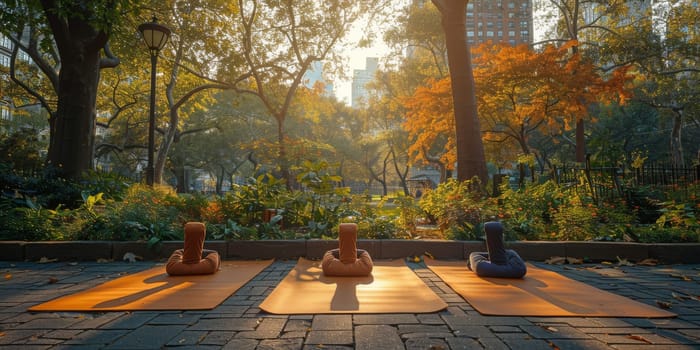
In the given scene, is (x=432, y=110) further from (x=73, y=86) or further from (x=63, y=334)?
(x=63, y=334)

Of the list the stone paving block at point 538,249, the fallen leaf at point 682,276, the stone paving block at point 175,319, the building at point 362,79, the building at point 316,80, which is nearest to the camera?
the stone paving block at point 175,319

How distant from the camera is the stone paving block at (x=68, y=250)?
5980mm

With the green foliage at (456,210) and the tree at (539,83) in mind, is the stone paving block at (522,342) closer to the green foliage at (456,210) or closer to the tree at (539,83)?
the green foliage at (456,210)

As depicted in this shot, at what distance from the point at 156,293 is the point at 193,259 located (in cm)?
109

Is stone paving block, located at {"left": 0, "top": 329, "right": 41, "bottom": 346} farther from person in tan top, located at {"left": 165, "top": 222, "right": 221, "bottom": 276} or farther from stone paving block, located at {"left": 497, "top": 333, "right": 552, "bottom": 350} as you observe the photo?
stone paving block, located at {"left": 497, "top": 333, "right": 552, "bottom": 350}

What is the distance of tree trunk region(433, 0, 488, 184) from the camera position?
9336 millimetres

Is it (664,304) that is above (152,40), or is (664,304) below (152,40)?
below

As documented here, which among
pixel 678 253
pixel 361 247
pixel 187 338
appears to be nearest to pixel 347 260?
pixel 361 247

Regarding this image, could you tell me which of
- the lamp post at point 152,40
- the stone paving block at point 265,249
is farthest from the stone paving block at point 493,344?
the lamp post at point 152,40

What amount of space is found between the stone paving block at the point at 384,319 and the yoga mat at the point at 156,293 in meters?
1.49

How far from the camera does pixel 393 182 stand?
68812mm

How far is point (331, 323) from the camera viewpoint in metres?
3.10

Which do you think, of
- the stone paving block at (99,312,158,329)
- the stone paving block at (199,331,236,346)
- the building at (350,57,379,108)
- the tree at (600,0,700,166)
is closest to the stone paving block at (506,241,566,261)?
the stone paving block at (199,331,236,346)

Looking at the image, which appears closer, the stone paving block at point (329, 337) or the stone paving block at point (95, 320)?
the stone paving block at point (329, 337)
